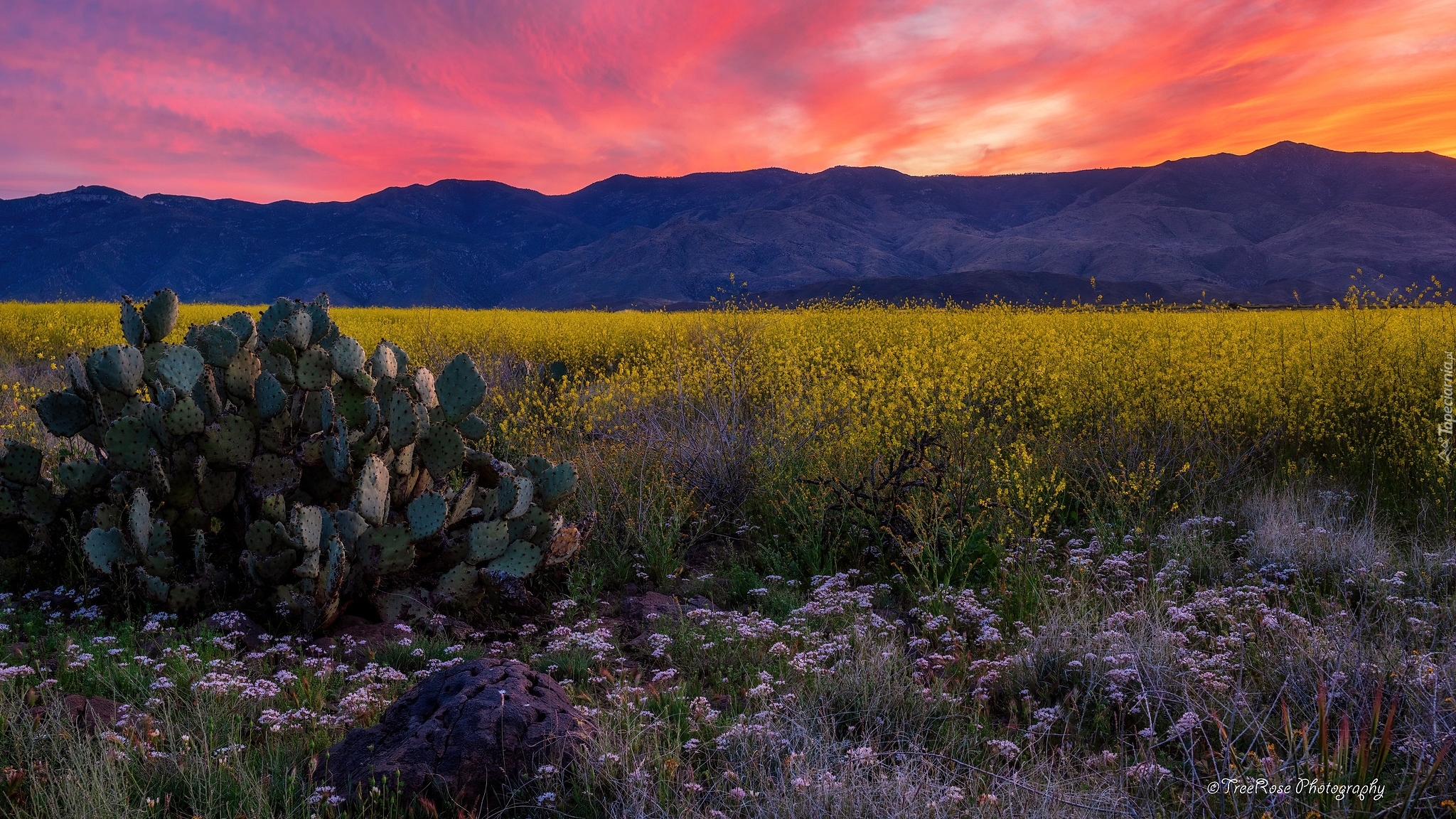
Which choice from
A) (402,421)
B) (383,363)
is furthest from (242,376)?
(402,421)

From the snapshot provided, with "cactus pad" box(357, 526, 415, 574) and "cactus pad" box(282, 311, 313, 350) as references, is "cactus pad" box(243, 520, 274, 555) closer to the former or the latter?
"cactus pad" box(357, 526, 415, 574)

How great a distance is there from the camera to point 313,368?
525 centimetres

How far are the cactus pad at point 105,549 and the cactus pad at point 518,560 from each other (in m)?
2.03

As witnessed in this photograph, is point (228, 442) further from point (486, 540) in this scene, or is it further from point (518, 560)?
point (518, 560)

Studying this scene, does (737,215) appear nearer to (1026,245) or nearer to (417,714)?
(1026,245)

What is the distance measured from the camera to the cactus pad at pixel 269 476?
496 centimetres

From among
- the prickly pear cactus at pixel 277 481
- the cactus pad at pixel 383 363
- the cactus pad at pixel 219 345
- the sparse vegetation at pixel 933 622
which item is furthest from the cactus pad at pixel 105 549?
the cactus pad at pixel 383 363

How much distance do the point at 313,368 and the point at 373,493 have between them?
3.56ft

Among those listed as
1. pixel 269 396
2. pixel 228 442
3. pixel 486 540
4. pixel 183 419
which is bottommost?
pixel 486 540

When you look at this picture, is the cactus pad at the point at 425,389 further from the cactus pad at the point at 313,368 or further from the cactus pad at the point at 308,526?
the cactus pad at the point at 308,526

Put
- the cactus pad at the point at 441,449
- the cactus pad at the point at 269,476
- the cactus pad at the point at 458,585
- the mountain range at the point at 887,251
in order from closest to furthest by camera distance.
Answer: the cactus pad at the point at 269,476, the cactus pad at the point at 458,585, the cactus pad at the point at 441,449, the mountain range at the point at 887,251

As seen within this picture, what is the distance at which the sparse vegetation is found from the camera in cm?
275

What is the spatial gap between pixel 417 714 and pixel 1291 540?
537cm

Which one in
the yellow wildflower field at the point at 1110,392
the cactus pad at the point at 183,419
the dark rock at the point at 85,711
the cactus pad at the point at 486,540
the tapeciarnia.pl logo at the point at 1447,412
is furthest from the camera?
the yellow wildflower field at the point at 1110,392
